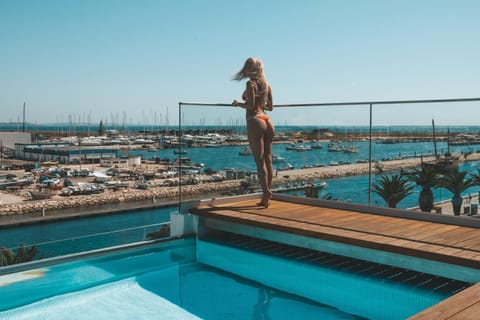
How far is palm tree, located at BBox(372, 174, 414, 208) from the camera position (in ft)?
14.0

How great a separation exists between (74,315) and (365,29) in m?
16.7

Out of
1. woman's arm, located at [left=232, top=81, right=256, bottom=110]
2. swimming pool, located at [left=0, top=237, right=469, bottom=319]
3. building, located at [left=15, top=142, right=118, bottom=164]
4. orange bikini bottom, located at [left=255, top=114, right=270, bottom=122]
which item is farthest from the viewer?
building, located at [left=15, top=142, right=118, bottom=164]

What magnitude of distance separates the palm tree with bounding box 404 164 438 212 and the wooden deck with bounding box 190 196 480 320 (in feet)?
0.33

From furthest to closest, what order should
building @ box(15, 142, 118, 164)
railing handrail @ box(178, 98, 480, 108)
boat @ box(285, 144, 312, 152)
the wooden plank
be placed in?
1. building @ box(15, 142, 118, 164)
2. boat @ box(285, 144, 312, 152)
3. railing handrail @ box(178, 98, 480, 108)
4. the wooden plank

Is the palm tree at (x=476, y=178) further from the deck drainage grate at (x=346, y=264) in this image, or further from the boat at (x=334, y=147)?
the boat at (x=334, y=147)

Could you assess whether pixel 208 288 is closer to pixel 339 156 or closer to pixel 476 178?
pixel 339 156

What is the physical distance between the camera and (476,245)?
317 cm

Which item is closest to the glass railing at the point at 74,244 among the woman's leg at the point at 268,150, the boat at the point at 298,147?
the woman's leg at the point at 268,150

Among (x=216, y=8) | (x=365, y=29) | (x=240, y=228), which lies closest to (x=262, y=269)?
(x=240, y=228)

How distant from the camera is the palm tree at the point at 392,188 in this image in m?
4.28

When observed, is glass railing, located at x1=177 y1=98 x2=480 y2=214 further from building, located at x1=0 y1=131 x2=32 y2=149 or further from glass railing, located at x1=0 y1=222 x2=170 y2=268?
building, located at x1=0 y1=131 x2=32 y2=149

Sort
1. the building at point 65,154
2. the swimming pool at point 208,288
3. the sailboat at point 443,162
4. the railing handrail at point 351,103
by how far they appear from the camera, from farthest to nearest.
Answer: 1. the building at point 65,154
2. the sailboat at point 443,162
3. the railing handrail at point 351,103
4. the swimming pool at point 208,288

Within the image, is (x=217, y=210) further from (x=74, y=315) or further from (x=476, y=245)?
(x=476, y=245)

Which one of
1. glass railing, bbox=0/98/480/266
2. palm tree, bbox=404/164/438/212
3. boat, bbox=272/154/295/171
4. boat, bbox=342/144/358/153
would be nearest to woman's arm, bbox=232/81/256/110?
glass railing, bbox=0/98/480/266
